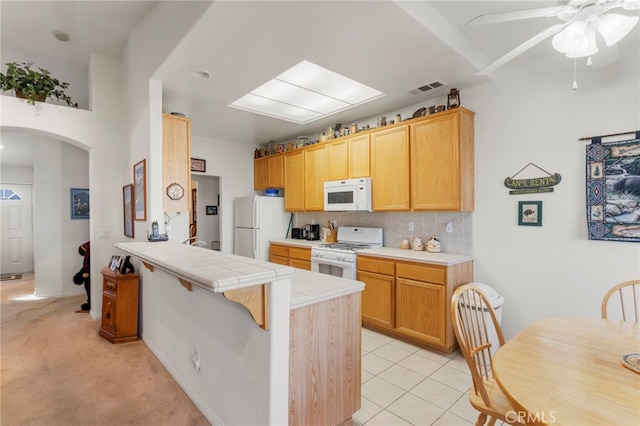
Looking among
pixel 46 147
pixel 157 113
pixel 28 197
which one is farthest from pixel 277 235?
pixel 28 197

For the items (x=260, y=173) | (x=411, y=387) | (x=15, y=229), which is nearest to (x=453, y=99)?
(x=411, y=387)

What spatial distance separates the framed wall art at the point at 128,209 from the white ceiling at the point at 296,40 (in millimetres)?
1141

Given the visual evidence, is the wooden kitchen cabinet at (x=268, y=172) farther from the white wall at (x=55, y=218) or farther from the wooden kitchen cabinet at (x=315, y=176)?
the white wall at (x=55, y=218)

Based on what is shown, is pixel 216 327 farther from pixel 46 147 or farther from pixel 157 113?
pixel 46 147

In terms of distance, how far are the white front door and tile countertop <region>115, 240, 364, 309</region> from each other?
300 inches

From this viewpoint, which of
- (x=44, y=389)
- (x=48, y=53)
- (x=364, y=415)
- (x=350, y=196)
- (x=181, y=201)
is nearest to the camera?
(x=364, y=415)

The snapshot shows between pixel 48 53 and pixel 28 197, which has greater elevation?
pixel 48 53

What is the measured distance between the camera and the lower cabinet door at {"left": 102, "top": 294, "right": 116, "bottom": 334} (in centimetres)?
310

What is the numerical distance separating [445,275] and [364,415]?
142 cm

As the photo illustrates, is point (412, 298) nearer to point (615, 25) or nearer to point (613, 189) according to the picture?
point (613, 189)

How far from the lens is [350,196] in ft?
12.8

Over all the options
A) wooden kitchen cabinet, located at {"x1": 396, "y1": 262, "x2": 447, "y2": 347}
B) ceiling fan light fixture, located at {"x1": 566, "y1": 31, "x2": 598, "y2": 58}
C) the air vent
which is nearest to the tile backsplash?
wooden kitchen cabinet, located at {"x1": 396, "y1": 262, "x2": 447, "y2": 347}

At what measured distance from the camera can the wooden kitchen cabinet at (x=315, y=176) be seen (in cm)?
438

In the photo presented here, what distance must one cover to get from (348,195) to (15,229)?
821 centimetres
